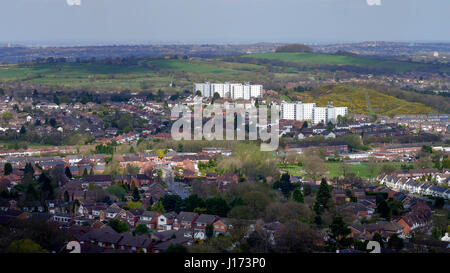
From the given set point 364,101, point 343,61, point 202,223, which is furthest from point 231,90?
point 202,223

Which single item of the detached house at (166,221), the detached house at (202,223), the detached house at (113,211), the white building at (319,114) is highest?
the detached house at (202,223)

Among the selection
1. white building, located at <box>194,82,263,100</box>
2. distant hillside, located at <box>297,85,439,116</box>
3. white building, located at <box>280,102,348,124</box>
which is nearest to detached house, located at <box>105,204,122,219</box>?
white building, located at <box>280,102,348,124</box>

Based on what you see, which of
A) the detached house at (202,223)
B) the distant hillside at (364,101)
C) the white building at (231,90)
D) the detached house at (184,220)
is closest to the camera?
the detached house at (202,223)

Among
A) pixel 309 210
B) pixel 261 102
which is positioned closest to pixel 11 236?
pixel 309 210

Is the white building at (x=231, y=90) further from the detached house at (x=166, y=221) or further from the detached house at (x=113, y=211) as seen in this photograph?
the detached house at (x=166, y=221)

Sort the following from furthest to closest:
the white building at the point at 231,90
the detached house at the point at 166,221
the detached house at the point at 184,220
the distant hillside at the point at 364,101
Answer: the white building at the point at 231,90, the distant hillside at the point at 364,101, the detached house at the point at 166,221, the detached house at the point at 184,220

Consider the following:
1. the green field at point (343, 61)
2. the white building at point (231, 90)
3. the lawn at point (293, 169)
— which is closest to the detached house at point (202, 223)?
the lawn at point (293, 169)
